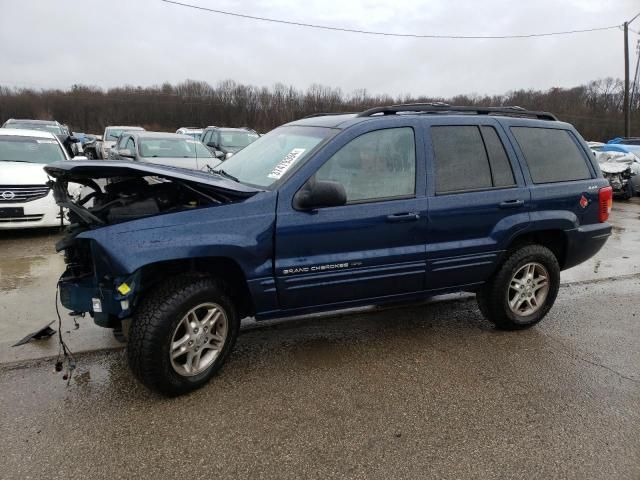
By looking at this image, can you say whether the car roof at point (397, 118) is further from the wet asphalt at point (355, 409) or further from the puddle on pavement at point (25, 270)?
the puddle on pavement at point (25, 270)

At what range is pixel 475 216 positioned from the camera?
3.82m

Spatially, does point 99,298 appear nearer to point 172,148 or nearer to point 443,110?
point 443,110

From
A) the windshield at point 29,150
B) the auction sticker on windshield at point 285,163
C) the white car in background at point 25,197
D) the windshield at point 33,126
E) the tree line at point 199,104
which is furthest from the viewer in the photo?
the tree line at point 199,104

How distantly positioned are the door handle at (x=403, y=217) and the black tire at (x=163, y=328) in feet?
4.28

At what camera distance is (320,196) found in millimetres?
3107

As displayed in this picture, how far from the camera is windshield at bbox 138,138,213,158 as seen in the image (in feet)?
35.1

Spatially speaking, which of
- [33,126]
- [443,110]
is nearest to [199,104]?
[33,126]

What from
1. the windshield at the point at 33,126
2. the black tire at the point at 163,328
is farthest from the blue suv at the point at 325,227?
the windshield at the point at 33,126

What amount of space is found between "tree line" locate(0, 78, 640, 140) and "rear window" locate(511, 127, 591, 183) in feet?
178

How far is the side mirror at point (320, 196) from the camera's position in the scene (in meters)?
3.11

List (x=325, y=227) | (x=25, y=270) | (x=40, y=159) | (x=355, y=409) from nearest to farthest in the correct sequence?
(x=355, y=409)
(x=325, y=227)
(x=25, y=270)
(x=40, y=159)

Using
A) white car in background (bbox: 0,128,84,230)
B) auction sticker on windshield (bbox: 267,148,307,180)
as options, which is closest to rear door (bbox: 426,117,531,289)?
auction sticker on windshield (bbox: 267,148,307,180)

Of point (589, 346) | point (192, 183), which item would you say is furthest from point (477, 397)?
point (192, 183)

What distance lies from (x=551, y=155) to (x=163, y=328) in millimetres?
3559
